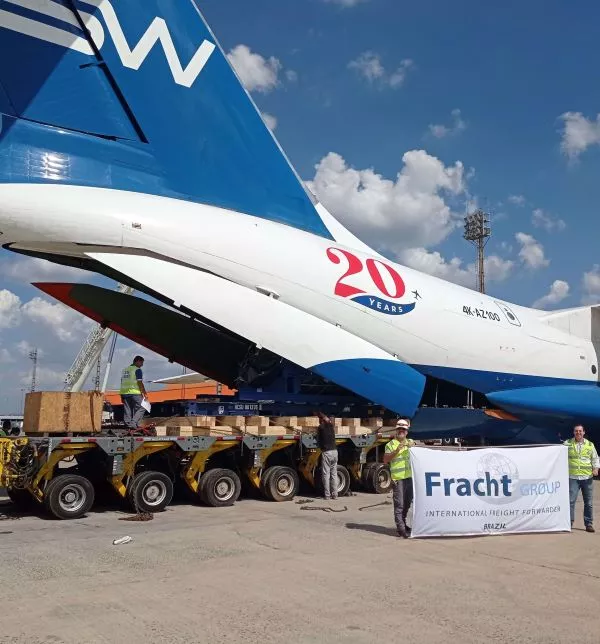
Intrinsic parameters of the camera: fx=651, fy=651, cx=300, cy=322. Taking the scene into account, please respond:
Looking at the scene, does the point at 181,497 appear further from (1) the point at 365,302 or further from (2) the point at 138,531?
(1) the point at 365,302

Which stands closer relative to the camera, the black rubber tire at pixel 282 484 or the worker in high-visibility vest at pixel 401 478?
the worker in high-visibility vest at pixel 401 478

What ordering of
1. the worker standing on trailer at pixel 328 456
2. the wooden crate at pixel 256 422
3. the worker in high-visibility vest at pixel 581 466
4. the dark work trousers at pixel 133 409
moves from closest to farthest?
the worker in high-visibility vest at pixel 581 466 < the dark work trousers at pixel 133 409 < the wooden crate at pixel 256 422 < the worker standing on trailer at pixel 328 456

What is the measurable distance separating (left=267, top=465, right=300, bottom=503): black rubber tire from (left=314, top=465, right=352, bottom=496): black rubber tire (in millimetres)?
469

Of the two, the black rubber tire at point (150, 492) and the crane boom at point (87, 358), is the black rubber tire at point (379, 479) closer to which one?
the black rubber tire at point (150, 492)

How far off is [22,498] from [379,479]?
237 inches

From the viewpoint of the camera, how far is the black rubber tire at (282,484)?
10.6 meters

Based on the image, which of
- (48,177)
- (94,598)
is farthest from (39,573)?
(48,177)

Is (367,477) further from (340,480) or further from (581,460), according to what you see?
(581,460)

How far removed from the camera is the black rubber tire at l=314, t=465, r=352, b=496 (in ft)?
37.1

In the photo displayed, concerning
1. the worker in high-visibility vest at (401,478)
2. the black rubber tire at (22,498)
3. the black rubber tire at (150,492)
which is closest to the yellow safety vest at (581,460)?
the worker in high-visibility vest at (401,478)

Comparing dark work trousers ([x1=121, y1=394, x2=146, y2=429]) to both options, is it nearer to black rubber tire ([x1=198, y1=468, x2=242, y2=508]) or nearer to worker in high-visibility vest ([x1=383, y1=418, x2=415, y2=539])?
black rubber tire ([x1=198, y1=468, x2=242, y2=508])

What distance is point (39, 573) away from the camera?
5.78m

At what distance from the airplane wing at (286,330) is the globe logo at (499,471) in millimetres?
3346

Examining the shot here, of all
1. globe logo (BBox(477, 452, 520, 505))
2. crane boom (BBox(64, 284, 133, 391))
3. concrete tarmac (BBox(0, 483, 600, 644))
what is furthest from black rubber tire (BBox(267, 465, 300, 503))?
crane boom (BBox(64, 284, 133, 391))
